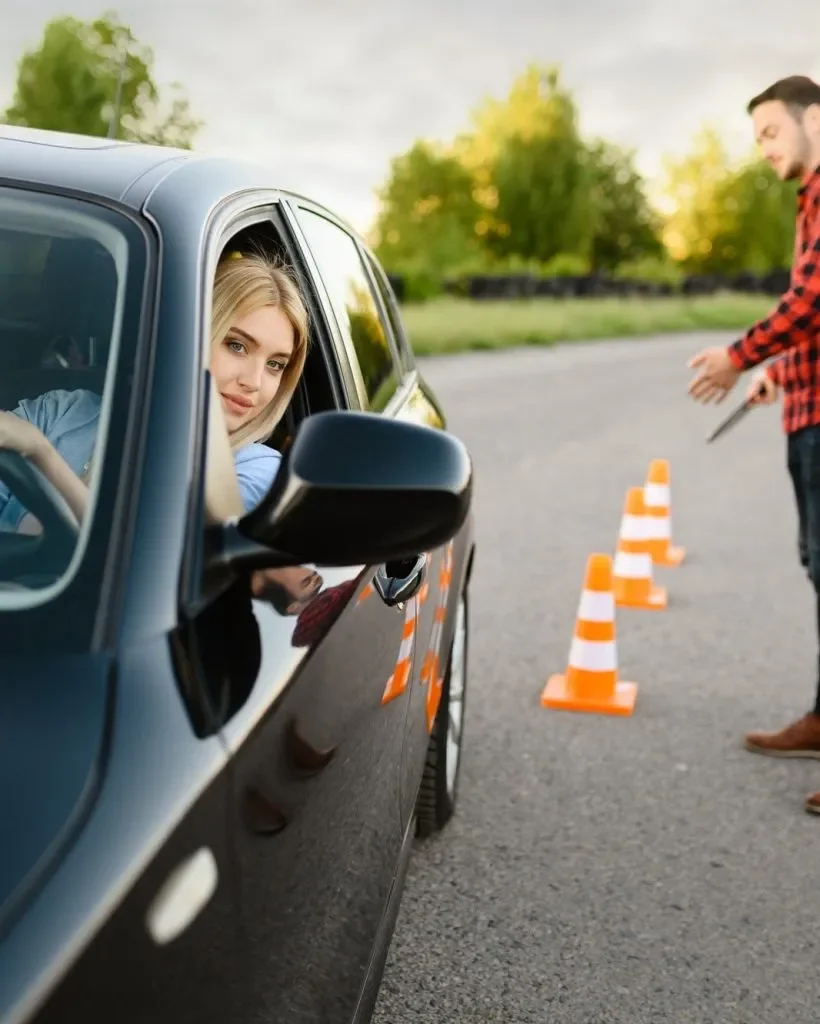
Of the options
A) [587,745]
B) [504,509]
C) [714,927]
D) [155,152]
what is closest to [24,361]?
[155,152]

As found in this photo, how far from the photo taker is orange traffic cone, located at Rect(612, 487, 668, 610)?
744 centimetres

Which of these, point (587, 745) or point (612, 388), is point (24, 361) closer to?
point (587, 745)

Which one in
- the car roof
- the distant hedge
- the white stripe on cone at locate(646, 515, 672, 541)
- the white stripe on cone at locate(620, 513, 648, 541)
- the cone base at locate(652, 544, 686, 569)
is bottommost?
the distant hedge

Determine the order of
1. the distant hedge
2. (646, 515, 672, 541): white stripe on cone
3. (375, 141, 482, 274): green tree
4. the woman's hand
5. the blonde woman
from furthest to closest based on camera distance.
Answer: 1. (375, 141, 482, 274): green tree
2. the distant hedge
3. (646, 515, 672, 541): white stripe on cone
4. the blonde woman
5. the woman's hand

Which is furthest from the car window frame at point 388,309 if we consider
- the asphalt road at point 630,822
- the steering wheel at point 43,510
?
the steering wheel at point 43,510

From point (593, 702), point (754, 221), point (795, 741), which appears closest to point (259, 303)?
point (795, 741)

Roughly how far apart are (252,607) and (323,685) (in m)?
0.21

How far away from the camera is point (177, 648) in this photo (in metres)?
1.69

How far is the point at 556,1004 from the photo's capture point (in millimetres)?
3291

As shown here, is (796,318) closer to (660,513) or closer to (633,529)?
(633,529)

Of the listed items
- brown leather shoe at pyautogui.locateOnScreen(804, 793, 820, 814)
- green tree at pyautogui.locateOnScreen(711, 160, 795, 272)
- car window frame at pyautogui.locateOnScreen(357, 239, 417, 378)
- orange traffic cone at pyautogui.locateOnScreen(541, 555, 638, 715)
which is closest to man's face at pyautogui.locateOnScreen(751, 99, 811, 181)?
car window frame at pyautogui.locateOnScreen(357, 239, 417, 378)

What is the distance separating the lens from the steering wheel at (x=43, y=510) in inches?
73.0

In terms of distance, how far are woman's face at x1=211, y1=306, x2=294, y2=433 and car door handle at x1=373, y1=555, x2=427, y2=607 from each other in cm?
39

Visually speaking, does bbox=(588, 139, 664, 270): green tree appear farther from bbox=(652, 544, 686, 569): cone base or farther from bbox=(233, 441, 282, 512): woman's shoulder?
bbox=(233, 441, 282, 512): woman's shoulder
